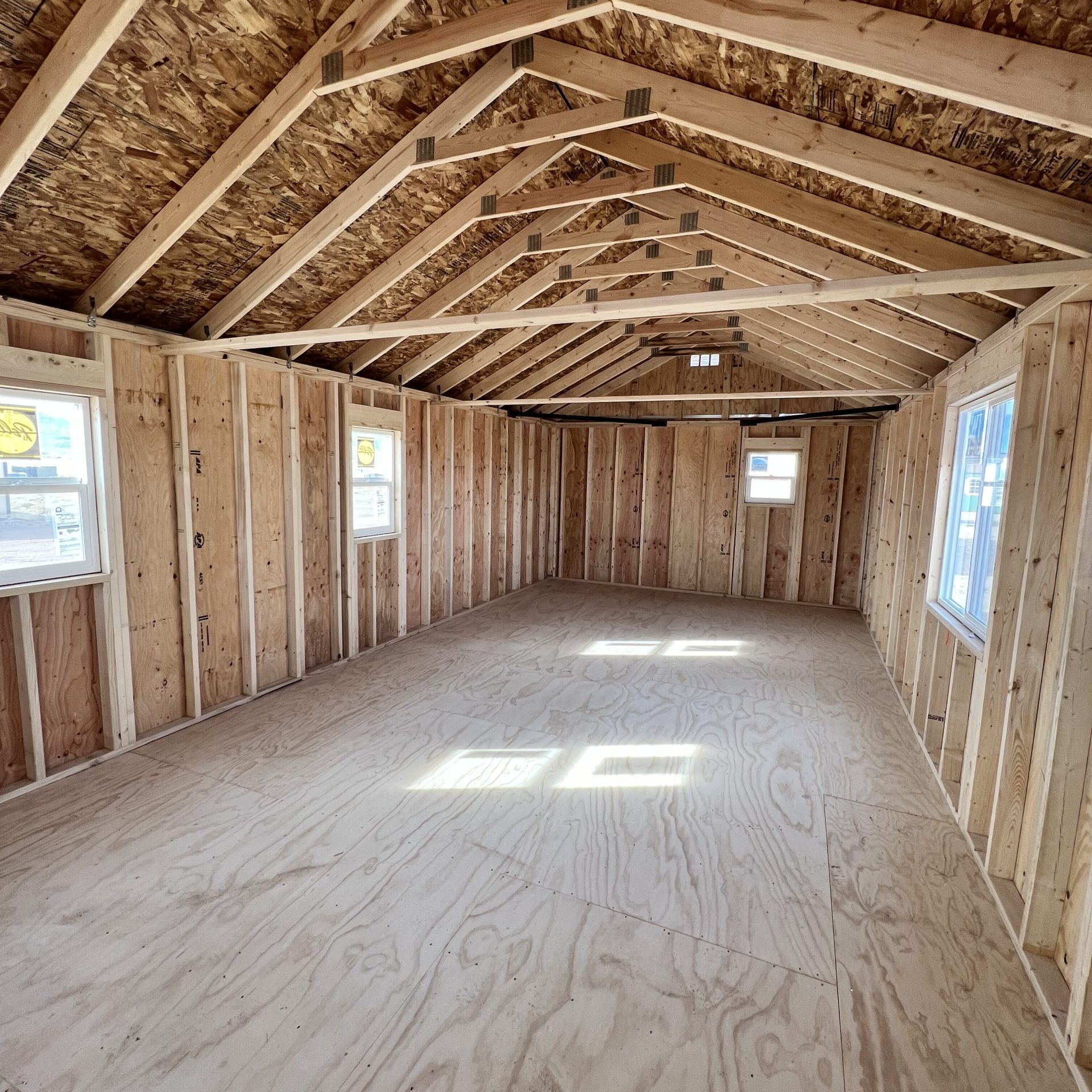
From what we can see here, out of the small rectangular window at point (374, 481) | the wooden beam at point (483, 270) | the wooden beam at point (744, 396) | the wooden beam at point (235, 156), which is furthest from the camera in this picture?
the small rectangular window at point (374, 481)

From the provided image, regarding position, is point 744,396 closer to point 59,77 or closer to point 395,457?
point 395,457

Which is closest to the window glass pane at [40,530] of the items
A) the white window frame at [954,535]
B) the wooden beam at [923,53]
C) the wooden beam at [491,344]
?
the wooden beam at [491,344]

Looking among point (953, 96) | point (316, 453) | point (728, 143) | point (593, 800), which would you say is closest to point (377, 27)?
point (728, 143)

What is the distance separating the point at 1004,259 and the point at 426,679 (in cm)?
481

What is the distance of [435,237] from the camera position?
3854 millimetres

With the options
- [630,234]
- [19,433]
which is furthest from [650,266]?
[19,433]

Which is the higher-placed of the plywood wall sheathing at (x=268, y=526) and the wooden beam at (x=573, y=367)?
the wooden beam at (x=573, y=367)

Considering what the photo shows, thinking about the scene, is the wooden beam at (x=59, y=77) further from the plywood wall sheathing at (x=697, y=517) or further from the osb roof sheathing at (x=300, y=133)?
the plywood wall sheathing at (x=697, y=517)

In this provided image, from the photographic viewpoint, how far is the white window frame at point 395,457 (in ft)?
18.0

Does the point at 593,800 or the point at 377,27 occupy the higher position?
the point at 377,27

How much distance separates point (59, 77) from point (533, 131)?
1.87m

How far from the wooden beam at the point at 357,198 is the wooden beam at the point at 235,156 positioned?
0.53 m

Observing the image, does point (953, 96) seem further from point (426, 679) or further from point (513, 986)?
point (426, 679)

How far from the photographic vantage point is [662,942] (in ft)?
7.45
